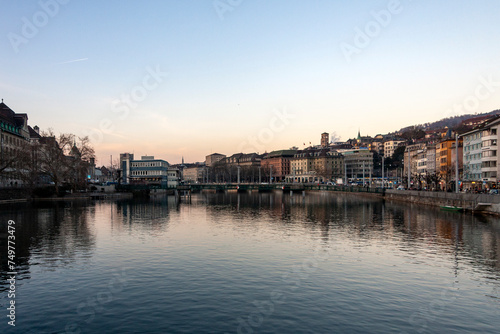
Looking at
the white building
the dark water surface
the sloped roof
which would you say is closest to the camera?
the dark water surface

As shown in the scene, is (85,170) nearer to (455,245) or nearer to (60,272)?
(60,272)

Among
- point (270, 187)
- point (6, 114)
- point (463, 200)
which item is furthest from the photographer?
point (270, 187)

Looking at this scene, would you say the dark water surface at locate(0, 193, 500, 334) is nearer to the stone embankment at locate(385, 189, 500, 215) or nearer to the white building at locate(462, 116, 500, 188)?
the stone embankment at locate(385, 189, 500, 215)

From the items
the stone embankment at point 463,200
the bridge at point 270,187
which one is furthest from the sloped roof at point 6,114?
the stone embankment at point 463,200

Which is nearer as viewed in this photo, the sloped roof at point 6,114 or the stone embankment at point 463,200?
the stone embankment at point 463,200

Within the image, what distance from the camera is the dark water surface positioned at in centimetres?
1733

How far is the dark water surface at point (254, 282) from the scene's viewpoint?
17328 mm

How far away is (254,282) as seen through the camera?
23453 millimetres

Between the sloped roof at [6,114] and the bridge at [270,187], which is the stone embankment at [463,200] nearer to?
the bridge at [270,187]

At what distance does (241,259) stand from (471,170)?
9003 cm

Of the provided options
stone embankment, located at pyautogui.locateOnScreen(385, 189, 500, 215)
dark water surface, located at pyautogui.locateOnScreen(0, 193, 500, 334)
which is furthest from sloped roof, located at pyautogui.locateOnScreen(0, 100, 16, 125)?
stone embankment, located at pyautogui.locateOnScreen(385, 189, 500, 215)

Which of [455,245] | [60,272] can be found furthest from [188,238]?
[455,245]

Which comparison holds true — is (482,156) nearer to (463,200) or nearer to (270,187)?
(463,200)

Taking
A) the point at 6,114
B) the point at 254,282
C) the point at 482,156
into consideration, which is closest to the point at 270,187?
the point at 482,156
